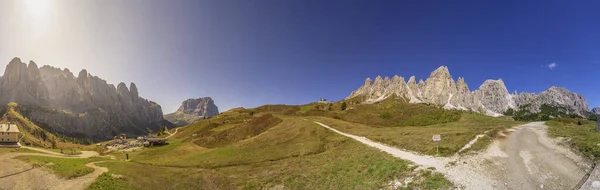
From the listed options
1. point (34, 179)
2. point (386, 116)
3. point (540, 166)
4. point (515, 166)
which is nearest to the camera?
point (540, 166)

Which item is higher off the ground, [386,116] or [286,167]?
[386,116]

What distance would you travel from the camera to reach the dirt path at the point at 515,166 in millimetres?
20344

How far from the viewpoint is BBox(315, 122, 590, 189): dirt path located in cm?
2034

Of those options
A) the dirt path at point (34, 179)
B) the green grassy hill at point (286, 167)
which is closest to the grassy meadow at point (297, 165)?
the green grassy hill at point (286, 167)

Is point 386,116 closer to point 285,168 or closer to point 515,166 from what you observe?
point 285,168

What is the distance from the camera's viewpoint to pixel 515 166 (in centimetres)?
2395

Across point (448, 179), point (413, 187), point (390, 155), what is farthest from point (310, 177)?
point (448, 179)

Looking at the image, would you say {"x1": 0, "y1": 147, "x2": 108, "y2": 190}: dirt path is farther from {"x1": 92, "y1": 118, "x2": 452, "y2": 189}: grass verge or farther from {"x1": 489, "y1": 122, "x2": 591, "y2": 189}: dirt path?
{"x1": 489, "y1": 122, "x2": 591, "y2": 189}: dirt path

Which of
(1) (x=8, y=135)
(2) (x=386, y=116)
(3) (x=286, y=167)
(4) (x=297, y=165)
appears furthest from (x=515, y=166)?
(1) (x=8, y=135)

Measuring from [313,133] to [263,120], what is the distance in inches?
Answer: 1399

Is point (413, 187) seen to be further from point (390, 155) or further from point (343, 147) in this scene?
point (343, 147)

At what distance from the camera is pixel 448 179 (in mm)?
22781

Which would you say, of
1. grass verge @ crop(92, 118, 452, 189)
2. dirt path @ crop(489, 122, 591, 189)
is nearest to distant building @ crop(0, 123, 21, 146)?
grass verge @ crop(92, 118, 452, 189)

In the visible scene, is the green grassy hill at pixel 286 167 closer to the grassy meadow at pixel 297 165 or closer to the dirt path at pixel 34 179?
the grassy meadow at pixel 297 165
